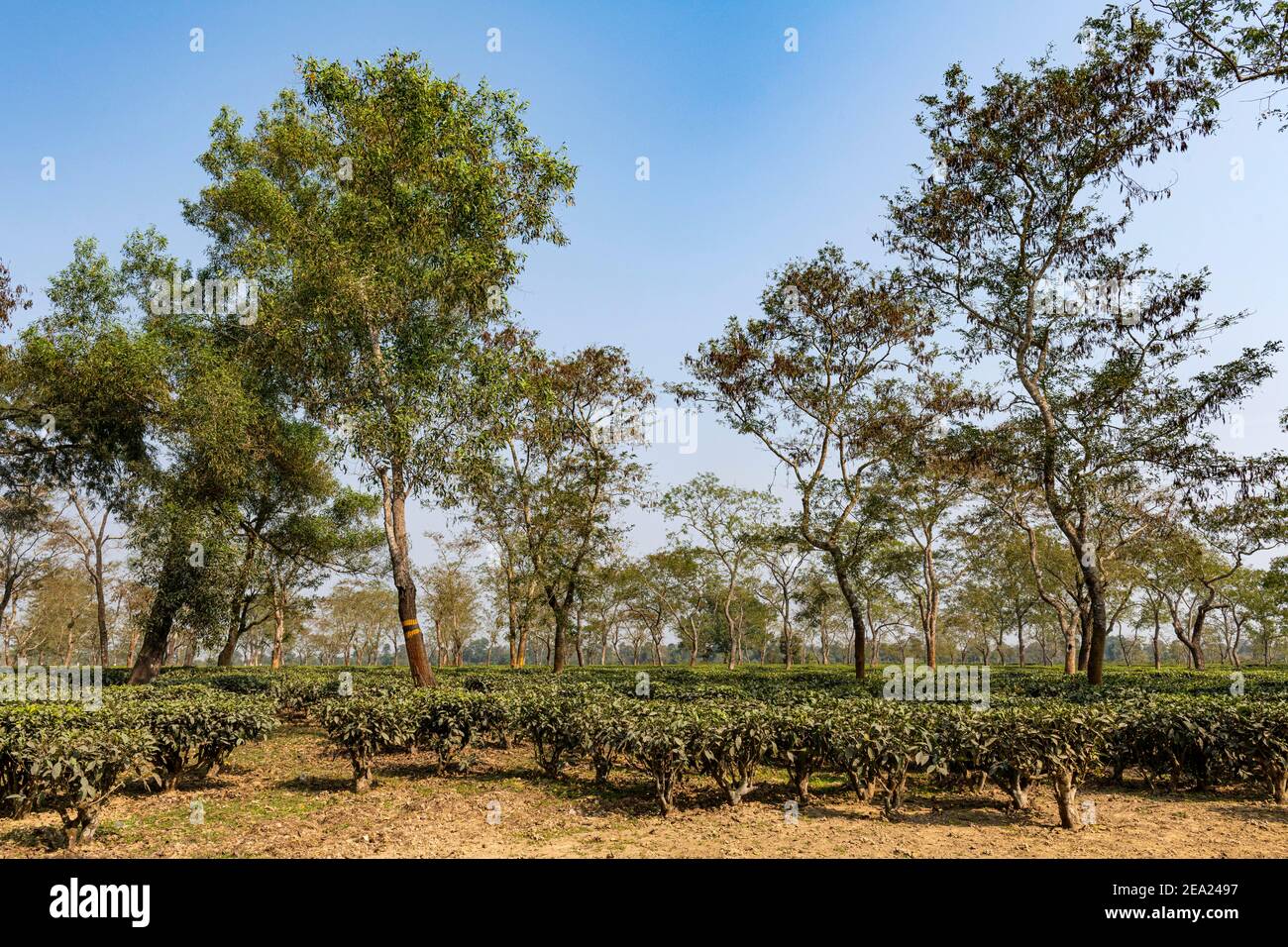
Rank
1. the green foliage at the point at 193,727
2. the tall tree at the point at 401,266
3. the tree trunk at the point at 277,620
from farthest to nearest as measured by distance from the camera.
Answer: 1. the tree trunk at the point at 277,620
2. the tall tree at the point at 401,266
3. the green foliage at the point at 193,727

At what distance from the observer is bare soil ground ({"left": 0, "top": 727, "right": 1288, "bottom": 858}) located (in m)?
6.85

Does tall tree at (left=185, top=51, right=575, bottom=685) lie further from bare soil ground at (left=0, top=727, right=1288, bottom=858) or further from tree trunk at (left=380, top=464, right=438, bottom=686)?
bare soil ground at (left=0, top=727, right=1288, bottom=858)

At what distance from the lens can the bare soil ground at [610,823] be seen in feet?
22.5

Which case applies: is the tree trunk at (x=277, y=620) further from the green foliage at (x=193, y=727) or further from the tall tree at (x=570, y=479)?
the green foliage at (x=193, y=727)

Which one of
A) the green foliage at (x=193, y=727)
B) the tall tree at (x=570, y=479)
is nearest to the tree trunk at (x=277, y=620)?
the tall tree at (x=570, y=479)

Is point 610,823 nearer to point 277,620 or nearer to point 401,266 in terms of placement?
point 401,266

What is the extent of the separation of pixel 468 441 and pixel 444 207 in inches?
254

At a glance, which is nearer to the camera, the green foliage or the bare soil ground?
the bare soil ground

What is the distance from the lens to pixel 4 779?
25.9 feet

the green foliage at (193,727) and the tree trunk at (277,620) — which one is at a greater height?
the green foliage at (193,727)

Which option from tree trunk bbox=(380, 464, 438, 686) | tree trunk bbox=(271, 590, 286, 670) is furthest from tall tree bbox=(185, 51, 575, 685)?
tree trunk bbox=(271, 590, 286, 670)

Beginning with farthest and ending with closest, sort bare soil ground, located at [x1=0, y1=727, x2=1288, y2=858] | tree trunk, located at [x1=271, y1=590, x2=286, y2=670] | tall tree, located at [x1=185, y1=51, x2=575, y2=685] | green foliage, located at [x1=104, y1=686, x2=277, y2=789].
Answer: tree trunk, located at [x1=271, y1=590, x2=286, y2=670] < tall tree, located at [x1=185, y1=51, x2=575, y2=685] < green foliage, located at [x1=104, y1=686, x2=277, y2=789] < bare soil ground, located at [x1=0, y1=727, x2=1288, y2=858]

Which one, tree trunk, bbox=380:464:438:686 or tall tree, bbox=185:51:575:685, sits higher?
tall tree, bbox=185:51:575:685

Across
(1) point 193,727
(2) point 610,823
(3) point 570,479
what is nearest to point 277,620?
(3) point 570,479
